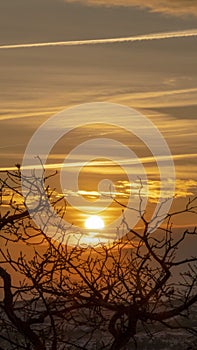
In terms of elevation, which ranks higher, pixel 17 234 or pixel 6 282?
pixel 17 234

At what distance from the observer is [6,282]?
1428cm

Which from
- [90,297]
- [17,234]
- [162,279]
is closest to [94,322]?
[90,297]

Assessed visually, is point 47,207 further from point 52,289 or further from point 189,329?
point 189,329

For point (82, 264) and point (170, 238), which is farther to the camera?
point (82, 264)

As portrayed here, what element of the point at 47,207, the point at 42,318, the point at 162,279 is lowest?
the point at 42,318

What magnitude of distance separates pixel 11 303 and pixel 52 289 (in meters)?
0.90

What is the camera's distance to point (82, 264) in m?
15.0

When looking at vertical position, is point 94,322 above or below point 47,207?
below

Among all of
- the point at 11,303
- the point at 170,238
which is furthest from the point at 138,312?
the point at 11,303

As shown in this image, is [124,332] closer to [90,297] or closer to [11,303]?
[90,297]

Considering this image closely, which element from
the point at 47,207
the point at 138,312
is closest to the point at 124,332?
the point at 138,312

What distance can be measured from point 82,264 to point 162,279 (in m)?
1.82

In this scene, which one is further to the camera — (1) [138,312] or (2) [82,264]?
(2) [82,264]

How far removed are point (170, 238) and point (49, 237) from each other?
2.34 metres
